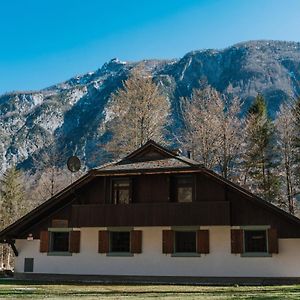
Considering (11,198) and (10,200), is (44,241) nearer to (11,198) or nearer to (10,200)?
(10,200)

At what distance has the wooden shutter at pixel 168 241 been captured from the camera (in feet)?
77.9

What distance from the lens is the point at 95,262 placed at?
81.4 feet

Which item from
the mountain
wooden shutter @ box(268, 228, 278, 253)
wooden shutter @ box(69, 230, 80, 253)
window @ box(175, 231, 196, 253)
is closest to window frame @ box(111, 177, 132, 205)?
wooden shutter @ box(69, 230, 80, 253)

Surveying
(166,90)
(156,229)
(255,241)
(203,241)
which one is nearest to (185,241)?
(203,241)

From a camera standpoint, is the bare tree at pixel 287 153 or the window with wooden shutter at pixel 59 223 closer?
the window with wooden shutter at pixel 59 223

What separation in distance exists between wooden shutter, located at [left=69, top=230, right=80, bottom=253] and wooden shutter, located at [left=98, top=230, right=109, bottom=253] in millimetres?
1192

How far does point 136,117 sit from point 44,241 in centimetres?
1232

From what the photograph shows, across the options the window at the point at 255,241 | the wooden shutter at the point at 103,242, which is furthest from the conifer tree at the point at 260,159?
the wooden shutter at the point at 103,242

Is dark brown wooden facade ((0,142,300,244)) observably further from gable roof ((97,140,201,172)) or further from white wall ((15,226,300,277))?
white wall ((15,226,300,277))

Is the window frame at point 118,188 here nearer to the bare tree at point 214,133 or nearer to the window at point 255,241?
the window at point 255,241

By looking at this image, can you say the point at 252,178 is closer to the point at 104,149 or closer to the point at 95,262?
the point at 104,149

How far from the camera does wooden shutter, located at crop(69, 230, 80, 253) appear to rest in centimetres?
2509

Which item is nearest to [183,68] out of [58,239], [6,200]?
[6,200]

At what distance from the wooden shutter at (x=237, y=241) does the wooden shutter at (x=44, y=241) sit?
9.27 meters
